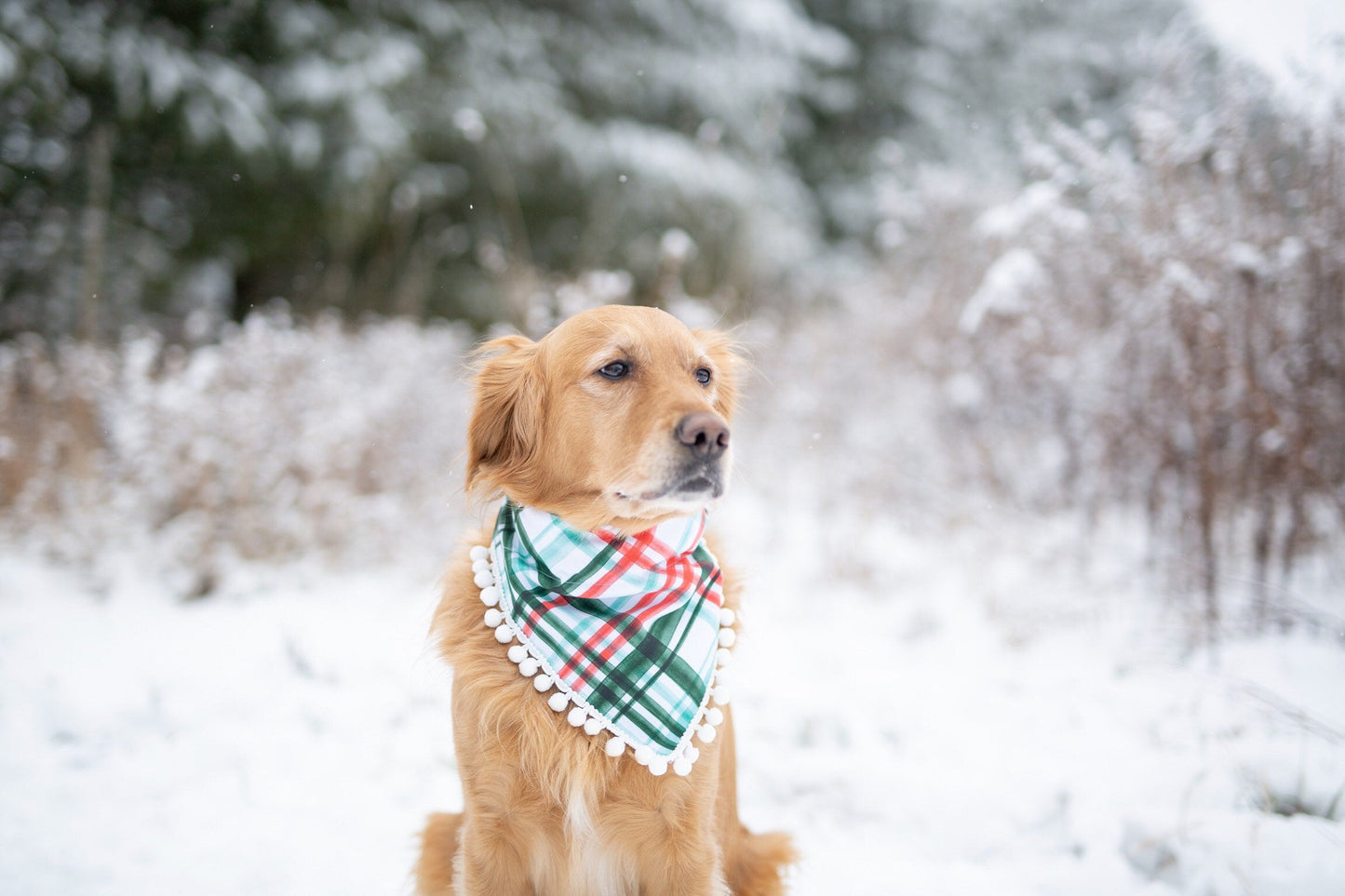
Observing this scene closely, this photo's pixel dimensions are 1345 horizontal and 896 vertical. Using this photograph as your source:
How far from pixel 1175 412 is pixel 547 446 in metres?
3.40

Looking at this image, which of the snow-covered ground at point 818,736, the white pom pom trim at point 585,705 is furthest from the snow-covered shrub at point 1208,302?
the white pom pom trim at point 585,705

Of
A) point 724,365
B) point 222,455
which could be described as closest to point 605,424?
point 724,365

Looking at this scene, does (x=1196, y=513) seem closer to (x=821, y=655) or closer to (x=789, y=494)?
(x=821, y=655)

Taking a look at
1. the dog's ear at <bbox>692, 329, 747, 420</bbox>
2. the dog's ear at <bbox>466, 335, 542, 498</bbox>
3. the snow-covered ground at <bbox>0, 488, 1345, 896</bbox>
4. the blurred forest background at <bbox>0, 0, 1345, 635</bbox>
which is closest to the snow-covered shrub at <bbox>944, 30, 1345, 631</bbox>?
the blurred forest background at <bbox>0, 0, 1345, 635</bbox>

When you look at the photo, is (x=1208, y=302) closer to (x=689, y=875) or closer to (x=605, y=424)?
(x=605, y=424)

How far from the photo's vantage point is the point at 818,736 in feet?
9.14

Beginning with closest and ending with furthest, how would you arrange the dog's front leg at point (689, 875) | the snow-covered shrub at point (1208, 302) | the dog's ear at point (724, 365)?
the dog's front leg at point (689, 875)
the dog's ear at point (724, 365)
the snow-covered shrub at point (1208, 302)

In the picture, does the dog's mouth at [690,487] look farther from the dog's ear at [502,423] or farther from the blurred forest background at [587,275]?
the blurred forest background at [587,275]

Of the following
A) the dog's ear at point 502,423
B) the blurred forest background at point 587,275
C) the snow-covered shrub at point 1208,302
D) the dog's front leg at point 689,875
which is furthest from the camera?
the blurred forest background at point 587,275

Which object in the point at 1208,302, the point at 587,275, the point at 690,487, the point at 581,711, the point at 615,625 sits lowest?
the point at 581,711

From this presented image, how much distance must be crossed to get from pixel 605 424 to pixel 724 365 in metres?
0.53

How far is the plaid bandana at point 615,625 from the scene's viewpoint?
154 cm

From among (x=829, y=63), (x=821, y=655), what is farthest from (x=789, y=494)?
(x=829, y=63)

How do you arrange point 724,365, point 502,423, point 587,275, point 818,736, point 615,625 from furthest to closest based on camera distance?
point 587,275, point 818,736, point 724,365, point 502,423, point 615,625
